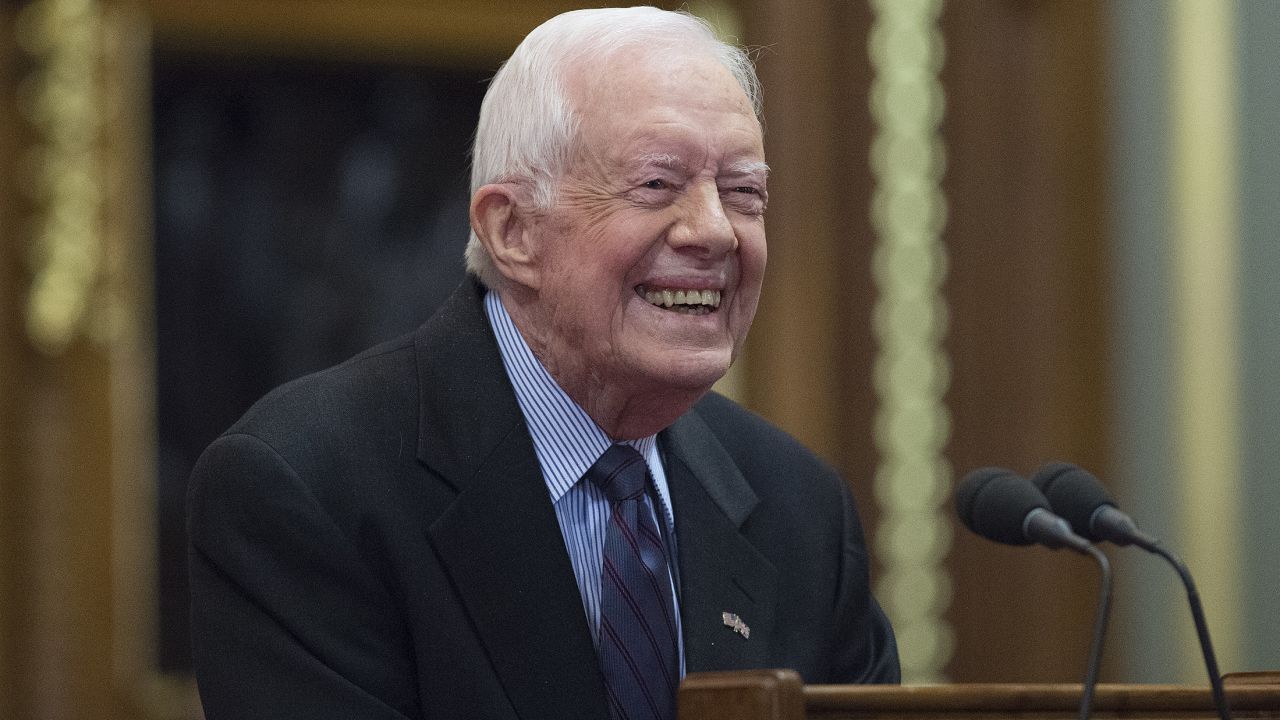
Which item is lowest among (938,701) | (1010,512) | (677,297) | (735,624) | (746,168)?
(735,624)

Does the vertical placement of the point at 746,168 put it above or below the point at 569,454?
above

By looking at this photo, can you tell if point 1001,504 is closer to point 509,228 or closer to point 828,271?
point 509,228

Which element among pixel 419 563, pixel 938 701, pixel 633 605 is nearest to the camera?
pixel 938 701

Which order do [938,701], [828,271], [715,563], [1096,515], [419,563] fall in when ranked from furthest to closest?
1. [828,271]
2. [715,563]
3. [419,563]
4. [1096,515]
5. [938,701]

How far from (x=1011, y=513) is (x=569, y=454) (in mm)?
573

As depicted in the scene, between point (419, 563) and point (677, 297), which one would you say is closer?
point (419, 563)

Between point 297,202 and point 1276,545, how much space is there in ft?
8.63

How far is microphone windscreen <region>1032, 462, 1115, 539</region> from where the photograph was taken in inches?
62.4

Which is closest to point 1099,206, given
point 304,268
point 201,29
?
point 304,268

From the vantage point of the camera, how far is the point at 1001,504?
5.22 ft

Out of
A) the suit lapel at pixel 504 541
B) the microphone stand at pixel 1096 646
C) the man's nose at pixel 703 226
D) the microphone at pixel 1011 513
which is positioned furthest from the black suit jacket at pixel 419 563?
the microphone stand at pixel 1096 646

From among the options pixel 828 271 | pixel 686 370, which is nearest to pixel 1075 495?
pixel 686 370

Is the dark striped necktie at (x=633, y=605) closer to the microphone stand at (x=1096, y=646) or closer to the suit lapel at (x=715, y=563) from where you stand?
the suit lapel at (x=715, y=563)

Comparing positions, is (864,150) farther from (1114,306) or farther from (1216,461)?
(1216,461)
